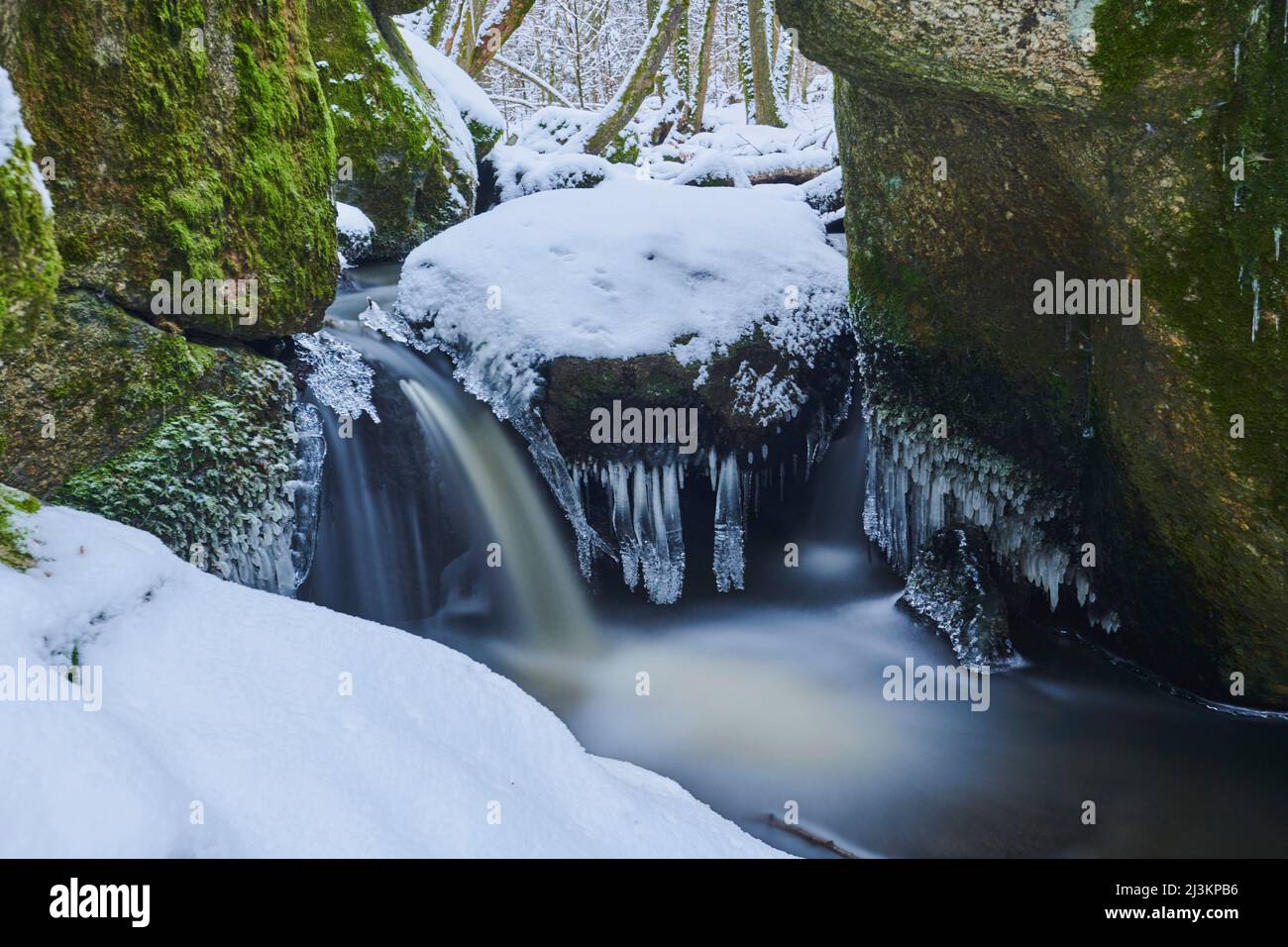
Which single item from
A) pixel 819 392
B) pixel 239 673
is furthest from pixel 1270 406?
pixel 239 673

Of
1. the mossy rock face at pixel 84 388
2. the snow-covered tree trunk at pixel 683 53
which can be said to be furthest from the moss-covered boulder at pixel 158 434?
the snow-covered tree trunk at pixel 683 53

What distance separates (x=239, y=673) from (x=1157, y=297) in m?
4.08

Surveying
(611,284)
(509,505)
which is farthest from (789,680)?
(611,284)

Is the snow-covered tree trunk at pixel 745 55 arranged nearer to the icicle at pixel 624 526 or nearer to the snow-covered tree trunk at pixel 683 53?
the snow-covered tree trunk at pixel 683 53

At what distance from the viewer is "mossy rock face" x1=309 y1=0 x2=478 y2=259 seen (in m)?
8.95

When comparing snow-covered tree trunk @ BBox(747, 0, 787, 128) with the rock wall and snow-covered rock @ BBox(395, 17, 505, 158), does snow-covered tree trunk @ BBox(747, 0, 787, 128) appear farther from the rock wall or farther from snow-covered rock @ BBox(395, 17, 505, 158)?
the rock wall

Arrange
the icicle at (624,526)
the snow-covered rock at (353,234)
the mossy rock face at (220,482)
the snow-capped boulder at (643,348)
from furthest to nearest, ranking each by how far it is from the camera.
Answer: the snow-covered rock at (353,234) → the icicle at (624,526) → the snow-capped boulder at (643,348) → the mossy rock face at (220,482)

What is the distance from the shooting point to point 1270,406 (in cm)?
433

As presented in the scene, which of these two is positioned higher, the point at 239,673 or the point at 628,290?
the point at 628,290

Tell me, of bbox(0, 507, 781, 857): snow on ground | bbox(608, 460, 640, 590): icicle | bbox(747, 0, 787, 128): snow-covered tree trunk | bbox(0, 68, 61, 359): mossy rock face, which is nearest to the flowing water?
bbox(608, 460, 640, 590): icicle

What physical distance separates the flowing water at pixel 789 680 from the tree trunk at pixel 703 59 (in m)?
11.0

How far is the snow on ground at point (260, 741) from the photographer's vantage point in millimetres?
2021

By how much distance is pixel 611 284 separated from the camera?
6.30 metres

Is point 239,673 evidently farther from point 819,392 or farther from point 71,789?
point 819,392
